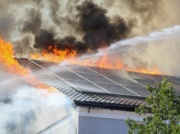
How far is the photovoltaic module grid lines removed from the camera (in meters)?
15.8

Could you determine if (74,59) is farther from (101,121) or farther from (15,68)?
(101,121)

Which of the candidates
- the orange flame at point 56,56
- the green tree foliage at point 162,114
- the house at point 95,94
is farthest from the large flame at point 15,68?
the green tree foliage at point 162,114

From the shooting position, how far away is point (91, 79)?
1681cm

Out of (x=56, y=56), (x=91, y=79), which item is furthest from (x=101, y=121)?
(x=56, y=56)

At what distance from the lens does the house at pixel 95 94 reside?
14.5 meters

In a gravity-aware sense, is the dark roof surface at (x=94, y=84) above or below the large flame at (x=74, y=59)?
below

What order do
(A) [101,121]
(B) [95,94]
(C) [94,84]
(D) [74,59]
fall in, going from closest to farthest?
1. (A) [101,121]
2. (B) [95,94]
3. (C) [94,84]
4. (D) [74,59]

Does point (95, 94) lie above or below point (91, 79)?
below

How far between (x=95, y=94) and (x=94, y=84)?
3.83 ft

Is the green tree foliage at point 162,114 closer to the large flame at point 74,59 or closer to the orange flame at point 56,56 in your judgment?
the large flame at point 74,59

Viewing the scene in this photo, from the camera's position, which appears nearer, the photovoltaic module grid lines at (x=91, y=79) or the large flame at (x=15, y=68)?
the photovoltaic module grid lines at (x=91, y=79)

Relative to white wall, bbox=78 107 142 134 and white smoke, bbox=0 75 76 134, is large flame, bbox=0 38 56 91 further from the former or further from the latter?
white wall, bbox=78 107 142 134

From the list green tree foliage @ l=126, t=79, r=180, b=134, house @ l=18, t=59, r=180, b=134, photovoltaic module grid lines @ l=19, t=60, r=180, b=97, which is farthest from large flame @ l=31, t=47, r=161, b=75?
green tree foliage @ l=126, t=79, r=180, b=134

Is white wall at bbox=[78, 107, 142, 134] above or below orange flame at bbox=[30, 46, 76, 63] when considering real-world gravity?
below
